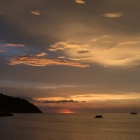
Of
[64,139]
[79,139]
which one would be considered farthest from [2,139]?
[79,139]

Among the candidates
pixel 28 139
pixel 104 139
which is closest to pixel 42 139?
pixel 28 139

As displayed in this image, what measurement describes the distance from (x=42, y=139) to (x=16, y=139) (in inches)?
268

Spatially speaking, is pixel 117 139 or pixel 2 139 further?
pixel 117 139

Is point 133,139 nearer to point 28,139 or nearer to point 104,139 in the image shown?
point 104,139

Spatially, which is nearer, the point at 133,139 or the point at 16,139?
the point at 16,139

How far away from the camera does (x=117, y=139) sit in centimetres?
7006

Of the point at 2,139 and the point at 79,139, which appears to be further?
the point at 79,139

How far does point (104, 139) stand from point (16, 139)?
77.9 feet

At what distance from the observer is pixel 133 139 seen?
70625 millimetres

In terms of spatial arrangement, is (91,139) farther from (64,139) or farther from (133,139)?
(133,139)

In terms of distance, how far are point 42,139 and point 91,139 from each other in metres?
13.3

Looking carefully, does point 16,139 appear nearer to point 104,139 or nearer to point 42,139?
point 42,139

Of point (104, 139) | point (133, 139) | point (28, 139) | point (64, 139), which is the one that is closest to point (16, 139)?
point (28, 139)

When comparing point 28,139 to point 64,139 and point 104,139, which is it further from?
point 104,139
